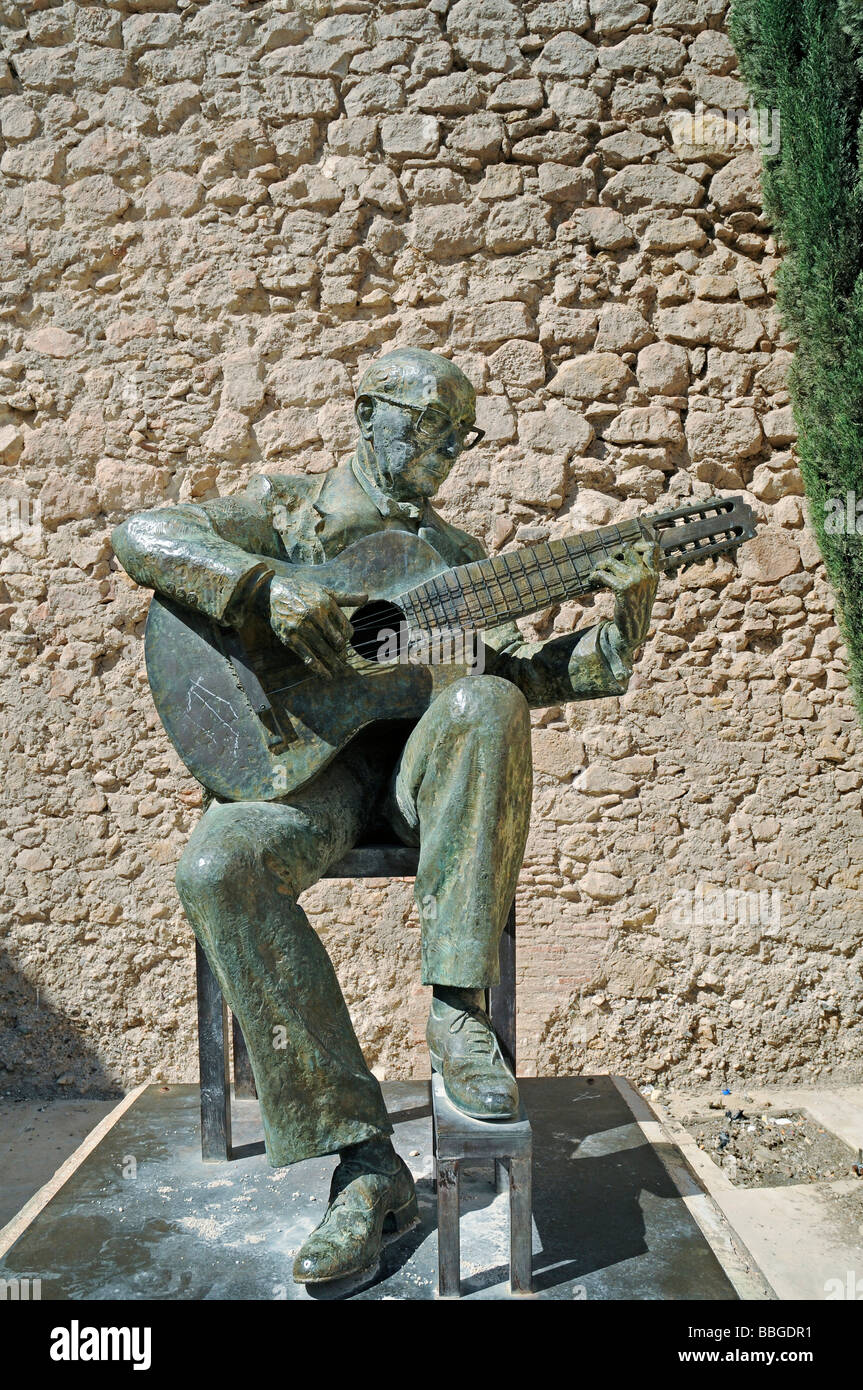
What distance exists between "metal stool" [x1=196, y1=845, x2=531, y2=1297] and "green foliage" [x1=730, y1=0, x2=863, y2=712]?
2028mm

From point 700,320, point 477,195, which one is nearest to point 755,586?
point 700,320

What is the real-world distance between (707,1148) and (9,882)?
2.53 metres

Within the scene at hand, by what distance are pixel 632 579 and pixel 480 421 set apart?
1.96 meters

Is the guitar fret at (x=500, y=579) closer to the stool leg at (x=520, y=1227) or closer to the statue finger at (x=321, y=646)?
the statue finger at (x=321, y=646)

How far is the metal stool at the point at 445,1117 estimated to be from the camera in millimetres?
1626

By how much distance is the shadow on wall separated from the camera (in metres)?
3.72

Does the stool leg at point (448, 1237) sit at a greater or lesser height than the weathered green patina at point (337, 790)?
lesser

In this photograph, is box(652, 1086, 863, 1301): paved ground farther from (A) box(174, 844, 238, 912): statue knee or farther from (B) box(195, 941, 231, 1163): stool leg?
(A) box(174, 844, 238, 912): statue knee

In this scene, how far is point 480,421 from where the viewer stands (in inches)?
151

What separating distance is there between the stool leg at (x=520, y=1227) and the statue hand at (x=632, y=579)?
40.1 inches

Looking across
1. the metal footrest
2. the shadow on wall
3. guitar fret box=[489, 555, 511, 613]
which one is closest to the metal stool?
the metal footrest

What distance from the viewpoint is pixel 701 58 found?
3.83 meters

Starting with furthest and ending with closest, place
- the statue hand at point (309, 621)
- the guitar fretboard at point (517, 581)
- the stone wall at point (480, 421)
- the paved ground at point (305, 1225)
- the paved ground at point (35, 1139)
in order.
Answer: the stone wall at point (480, 421), the paved ground at point (35, 1139), the guitar fretboard at point (517, 581), the statue hand at point (309, 621), the paved ground at point (305, 1225)

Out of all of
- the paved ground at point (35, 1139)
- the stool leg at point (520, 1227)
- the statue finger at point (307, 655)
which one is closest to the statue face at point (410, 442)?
the statue finger at point (307, 655)
